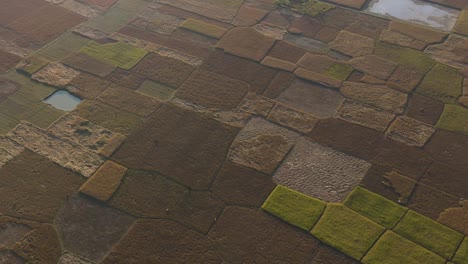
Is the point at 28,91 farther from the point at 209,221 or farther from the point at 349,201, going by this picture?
the point at 349,201

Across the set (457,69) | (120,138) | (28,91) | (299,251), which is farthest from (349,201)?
(28,91)

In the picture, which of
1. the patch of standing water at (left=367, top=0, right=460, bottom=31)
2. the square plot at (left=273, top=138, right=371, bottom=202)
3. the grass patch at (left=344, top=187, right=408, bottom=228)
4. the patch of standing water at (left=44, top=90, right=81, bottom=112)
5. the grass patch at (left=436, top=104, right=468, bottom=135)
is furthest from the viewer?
the patch of standing water at (left=367, top=0, right=460, bottom=31)

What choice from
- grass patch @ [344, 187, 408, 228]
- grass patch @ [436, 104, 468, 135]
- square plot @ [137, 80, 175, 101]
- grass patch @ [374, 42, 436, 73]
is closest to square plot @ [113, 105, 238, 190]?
square plot @ [137, 80, 175, 101]

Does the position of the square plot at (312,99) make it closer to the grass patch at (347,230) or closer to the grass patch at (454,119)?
the grass patch at (454,119)

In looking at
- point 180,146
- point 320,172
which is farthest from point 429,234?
point 180,146

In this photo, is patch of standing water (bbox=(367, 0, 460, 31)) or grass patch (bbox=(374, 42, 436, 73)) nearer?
grass patch (bbox=(374, 42, 436, 73))

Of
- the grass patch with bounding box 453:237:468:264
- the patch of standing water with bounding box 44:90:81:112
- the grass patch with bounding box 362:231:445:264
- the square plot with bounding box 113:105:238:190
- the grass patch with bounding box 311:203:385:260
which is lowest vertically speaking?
the grass patch with bounding box 453:237:468:264

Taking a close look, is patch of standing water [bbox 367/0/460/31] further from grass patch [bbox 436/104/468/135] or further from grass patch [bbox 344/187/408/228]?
grass patch [bbox 344/187/408/228]
